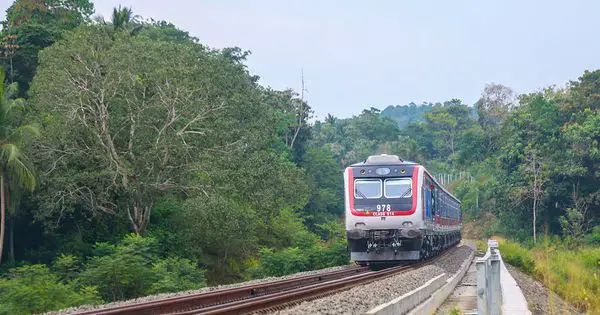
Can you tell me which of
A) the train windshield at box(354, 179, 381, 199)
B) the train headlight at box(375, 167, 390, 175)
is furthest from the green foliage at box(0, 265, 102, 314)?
the train headlight at box(375, 167, 390, 175)

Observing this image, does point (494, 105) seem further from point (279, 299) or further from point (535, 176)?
point (279, 299)

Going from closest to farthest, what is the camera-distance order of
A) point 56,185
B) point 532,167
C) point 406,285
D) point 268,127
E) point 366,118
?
point 406,285, point 56,185, point 268,127, point 532,167, point 366,118

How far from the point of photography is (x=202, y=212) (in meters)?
28.6

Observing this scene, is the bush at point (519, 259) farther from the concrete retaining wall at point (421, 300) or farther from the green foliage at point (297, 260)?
the concrete retaining wall at point (421, 300)

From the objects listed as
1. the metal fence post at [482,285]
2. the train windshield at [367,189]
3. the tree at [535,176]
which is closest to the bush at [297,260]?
the train windshield at [367,189]

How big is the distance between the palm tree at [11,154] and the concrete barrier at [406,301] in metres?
17.7

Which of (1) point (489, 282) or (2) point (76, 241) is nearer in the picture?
(1) point (489, 282)

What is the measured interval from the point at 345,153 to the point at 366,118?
13103 mm

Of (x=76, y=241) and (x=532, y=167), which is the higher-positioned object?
(x=532, y=167)

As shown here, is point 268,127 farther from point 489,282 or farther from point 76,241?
point 489,282

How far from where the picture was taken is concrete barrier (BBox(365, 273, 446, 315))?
25.4 feet

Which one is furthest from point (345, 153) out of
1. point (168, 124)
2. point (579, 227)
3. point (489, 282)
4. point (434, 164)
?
point (489, 282)

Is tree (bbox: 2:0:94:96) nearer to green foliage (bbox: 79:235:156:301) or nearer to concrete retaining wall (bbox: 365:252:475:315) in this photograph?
green foliage (bbox: 79:235:156:301)

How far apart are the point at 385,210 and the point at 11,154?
13914mm
